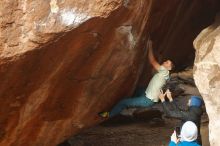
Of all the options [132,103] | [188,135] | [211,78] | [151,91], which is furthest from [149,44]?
[188,135]

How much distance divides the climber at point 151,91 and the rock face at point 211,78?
94cm

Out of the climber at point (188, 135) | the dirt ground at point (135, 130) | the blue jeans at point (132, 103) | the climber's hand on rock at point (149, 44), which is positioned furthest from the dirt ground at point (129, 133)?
the climber at point (188, 135)

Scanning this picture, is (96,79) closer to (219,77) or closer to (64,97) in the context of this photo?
(64,97)

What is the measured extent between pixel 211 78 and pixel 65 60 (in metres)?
2.05

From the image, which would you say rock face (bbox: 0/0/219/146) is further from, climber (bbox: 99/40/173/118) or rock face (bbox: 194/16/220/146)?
rock face (bbox: 194/16/220/146)

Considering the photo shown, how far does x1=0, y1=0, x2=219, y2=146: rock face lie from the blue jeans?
0.42ft

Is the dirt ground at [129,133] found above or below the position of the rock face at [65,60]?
below

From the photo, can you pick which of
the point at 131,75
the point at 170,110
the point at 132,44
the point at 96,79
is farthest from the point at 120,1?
the point at 170,110

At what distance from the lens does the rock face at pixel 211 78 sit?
622 centimetres

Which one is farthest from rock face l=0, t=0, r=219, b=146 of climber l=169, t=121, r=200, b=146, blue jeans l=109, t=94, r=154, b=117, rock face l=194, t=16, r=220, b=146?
climber l=169, t=121, r=200, b=146

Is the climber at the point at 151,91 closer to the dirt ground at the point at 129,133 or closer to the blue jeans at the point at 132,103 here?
the blue jeans at the point at 132,103

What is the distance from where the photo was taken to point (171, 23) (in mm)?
8875

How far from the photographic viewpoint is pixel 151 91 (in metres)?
7.71

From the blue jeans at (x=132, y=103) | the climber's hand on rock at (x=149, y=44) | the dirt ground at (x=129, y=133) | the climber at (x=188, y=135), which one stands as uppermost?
the climber's hand on rock at (x=149, y=44)
